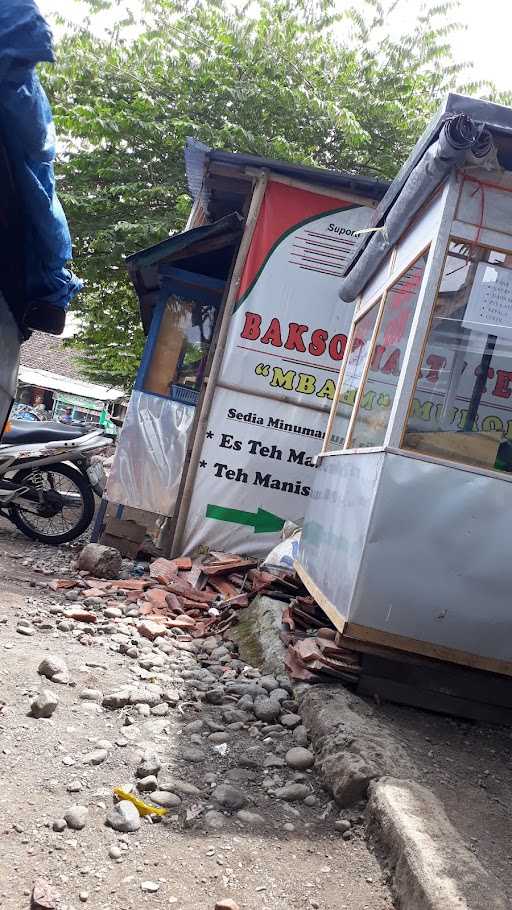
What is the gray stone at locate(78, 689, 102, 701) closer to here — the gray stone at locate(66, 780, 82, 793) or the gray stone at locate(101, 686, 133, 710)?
the gray stone at locate(101, 686, 133, 710)

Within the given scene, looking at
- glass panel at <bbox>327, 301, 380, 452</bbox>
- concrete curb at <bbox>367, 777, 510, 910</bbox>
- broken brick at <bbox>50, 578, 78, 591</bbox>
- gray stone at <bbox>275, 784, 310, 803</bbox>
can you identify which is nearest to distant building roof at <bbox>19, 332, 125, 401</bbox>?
broken brick at <bbox>50, 578, 78, 591</bbox>

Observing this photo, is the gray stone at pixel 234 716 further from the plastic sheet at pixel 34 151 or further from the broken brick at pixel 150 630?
the plastic sheet at pixel 34 151

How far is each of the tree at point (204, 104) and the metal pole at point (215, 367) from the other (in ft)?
14.9

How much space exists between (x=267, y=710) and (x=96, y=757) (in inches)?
37.1

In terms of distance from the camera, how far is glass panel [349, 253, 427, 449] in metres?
3.74

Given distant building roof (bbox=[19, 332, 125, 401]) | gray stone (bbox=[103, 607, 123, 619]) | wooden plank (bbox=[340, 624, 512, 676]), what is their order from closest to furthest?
→ wooden plank (bbox=[340, 624, 512, 676]), gray stone (bbox=[103, 607, 123, 619]), distant building roof (bbox=[19, 332, 125, 401])

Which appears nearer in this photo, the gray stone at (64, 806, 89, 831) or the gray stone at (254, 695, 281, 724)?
the gray stone at (64, 806, 89, 831)

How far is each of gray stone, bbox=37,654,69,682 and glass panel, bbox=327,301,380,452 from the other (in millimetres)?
2250

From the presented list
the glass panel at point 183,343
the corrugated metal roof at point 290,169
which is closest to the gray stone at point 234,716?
the glass panel at point 183,343

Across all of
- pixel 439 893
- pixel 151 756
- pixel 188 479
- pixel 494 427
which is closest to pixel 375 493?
pixel 494 427

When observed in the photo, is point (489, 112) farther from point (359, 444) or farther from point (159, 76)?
point (159, 76)

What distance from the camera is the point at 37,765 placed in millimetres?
2740

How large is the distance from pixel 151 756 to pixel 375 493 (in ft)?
4.74

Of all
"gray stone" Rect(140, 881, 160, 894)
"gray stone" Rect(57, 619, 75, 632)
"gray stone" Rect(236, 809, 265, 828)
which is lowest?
"gray stone" Rect(57, 619, 75, 632)
